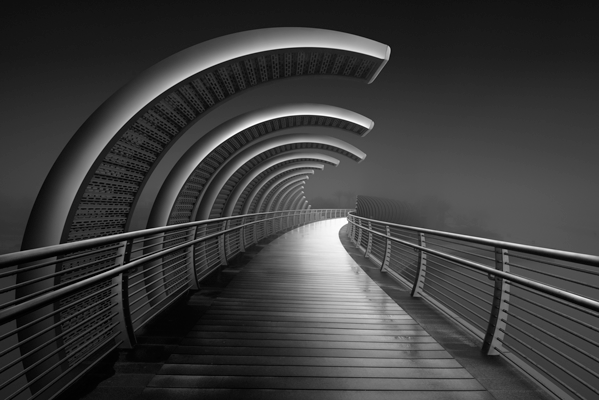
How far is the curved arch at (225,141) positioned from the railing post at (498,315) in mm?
7531

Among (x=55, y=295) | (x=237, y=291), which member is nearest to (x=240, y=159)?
(x=237, y=291)

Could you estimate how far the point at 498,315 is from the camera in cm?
315

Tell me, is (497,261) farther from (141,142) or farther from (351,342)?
(141,142)

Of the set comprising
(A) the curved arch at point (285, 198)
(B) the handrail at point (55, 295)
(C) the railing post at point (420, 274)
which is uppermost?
(A) the curved arch at point (285, 198)

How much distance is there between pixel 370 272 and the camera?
7.06m

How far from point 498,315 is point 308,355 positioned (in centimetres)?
195

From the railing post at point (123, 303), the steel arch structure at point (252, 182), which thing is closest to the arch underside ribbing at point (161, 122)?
the railing post at point (123, 303)

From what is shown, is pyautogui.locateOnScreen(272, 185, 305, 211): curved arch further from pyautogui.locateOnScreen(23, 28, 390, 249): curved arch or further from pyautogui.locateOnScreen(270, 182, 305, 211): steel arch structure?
pyautogui.locateOnScreen(23, 28, 390, 249): curved arch

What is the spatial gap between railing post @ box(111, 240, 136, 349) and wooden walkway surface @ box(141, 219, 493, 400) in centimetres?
53

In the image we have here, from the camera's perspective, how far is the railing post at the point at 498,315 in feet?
10.3

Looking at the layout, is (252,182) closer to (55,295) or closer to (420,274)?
(420,274)

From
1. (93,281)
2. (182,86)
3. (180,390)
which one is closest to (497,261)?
(180,390)

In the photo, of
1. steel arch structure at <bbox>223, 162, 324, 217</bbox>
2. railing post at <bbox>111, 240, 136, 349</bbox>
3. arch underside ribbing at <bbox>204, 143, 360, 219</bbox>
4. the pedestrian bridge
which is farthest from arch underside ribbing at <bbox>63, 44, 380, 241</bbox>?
steel arch structure at <bbox>223, 162, 324, 217</bbox>

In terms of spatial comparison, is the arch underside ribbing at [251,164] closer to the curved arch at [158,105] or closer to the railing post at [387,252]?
the curved arch at [158,105]
